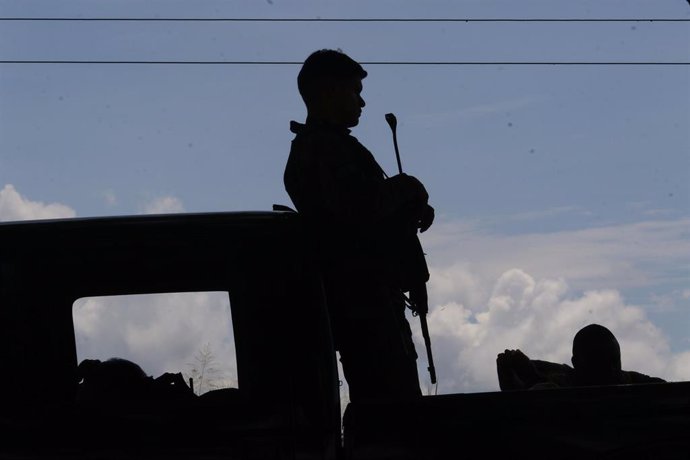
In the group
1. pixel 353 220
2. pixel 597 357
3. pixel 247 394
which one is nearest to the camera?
pixel 247 394

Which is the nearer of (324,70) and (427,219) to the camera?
(427,219)

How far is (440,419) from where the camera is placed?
113 inches

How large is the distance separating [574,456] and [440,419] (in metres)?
0.38

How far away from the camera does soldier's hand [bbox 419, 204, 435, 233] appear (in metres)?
3.69

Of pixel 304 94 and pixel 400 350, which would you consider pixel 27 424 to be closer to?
pixel 400 350

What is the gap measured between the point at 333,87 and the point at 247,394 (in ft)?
4.78

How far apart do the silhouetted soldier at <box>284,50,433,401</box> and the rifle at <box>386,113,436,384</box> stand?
59 millimetres

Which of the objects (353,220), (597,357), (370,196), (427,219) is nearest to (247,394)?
(353,220)

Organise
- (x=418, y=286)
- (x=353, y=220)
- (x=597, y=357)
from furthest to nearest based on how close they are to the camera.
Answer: (x=597, y=357)
(x=418, y=286)
(x=353, y=220)

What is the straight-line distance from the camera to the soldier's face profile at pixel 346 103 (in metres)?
3.94

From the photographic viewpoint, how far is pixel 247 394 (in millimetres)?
2885

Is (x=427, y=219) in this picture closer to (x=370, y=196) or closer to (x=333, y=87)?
(x=370, y=196)

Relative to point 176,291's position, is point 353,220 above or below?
above

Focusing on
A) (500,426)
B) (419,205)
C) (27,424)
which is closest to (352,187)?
(419,205)
